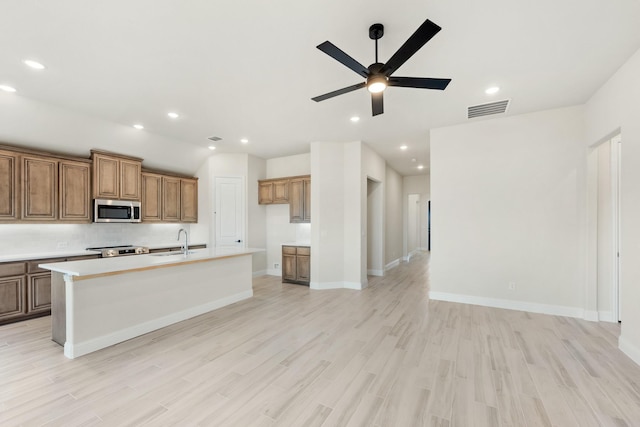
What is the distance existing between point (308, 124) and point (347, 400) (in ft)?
12.8

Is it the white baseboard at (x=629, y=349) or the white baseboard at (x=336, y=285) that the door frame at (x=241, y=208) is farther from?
the white baseboard at (x=629, y=349)

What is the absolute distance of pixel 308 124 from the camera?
4676 millimetres

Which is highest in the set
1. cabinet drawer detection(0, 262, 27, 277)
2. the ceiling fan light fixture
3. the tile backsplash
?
the ceiling fan light fixture

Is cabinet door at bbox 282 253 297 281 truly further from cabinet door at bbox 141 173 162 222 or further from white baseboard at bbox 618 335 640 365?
white baseboard at bbox 618 335 640 365

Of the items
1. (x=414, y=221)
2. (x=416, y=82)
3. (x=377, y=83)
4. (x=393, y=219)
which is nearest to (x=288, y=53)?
(x=377, y=83)

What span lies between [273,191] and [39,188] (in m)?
4.00

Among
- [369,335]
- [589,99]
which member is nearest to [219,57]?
[369,335]

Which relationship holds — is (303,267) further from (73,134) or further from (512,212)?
(73,134)

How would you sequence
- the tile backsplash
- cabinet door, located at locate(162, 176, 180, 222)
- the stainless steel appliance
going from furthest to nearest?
cabinet door, located at locate(162, 176, 180, 222), the stainless steel appliance, the tile backsplash

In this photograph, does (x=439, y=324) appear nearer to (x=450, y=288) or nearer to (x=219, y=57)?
(x=450, y=288)

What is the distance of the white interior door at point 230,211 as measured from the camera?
6527 mm

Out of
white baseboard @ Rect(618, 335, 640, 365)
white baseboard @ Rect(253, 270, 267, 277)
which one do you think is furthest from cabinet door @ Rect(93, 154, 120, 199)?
white baseboard @ Rect(618, 335, 640, 365)

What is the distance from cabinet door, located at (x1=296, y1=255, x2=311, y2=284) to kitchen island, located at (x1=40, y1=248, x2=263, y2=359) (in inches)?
71.7

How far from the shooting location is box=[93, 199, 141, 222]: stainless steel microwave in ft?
15.6
